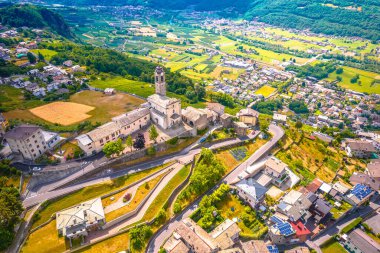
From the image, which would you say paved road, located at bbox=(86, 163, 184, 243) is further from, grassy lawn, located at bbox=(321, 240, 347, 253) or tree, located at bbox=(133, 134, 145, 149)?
grassy lawn, located at bbox=(321, 240, 347, 253)

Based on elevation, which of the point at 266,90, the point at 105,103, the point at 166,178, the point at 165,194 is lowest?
the point at 266,90

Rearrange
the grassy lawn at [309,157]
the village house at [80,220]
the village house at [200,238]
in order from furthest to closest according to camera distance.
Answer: the grassy lawn at [309,157] → the village house at [80,220] → the village house at [200,238]

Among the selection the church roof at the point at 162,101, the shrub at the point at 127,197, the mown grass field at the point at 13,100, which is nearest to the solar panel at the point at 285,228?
the shrub at the point at 127,197

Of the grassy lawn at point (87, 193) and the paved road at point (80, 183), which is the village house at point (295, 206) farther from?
the grassy lawn at point (87, 193)

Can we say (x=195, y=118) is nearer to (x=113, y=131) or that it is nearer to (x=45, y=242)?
(x=113, y=131)

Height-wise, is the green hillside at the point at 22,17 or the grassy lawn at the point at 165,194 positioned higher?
the green hillside at the point at 22,17

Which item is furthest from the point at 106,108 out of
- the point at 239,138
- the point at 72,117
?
the point at 239,138

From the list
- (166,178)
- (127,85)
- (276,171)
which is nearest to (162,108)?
(166,178)
